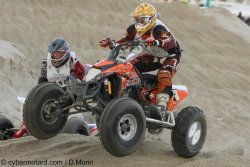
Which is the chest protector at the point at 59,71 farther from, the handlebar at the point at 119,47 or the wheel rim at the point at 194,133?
the wheel rim at the point at 194,133

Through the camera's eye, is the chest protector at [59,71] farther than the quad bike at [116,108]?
Yes

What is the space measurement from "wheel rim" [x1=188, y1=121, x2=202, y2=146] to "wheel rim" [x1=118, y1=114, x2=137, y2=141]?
1.11 meters

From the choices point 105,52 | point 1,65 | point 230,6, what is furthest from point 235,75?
point 230,6

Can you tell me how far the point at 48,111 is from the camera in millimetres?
6082

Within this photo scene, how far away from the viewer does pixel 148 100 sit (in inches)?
255

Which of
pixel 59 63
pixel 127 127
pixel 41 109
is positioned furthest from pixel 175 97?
pixel 41 109

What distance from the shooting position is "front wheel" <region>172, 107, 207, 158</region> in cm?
634

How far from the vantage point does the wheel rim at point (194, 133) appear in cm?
648

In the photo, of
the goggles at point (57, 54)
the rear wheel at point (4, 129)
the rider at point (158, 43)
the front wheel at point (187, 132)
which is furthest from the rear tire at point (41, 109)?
the rear wheel at point (4, 129)

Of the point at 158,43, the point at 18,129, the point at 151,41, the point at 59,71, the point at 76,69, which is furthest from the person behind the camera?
the point at 18,129

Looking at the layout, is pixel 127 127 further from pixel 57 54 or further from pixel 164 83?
pixel 57 54

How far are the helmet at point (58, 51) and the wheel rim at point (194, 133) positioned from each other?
2018mm

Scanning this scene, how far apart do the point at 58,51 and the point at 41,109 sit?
1.01 m

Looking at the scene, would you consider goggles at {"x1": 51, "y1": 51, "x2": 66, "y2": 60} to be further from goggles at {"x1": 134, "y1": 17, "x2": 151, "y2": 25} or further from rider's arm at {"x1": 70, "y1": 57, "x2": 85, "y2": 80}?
goggles at {"x1": 134, "y1": 17, "x2": 151, "y2": 25}
